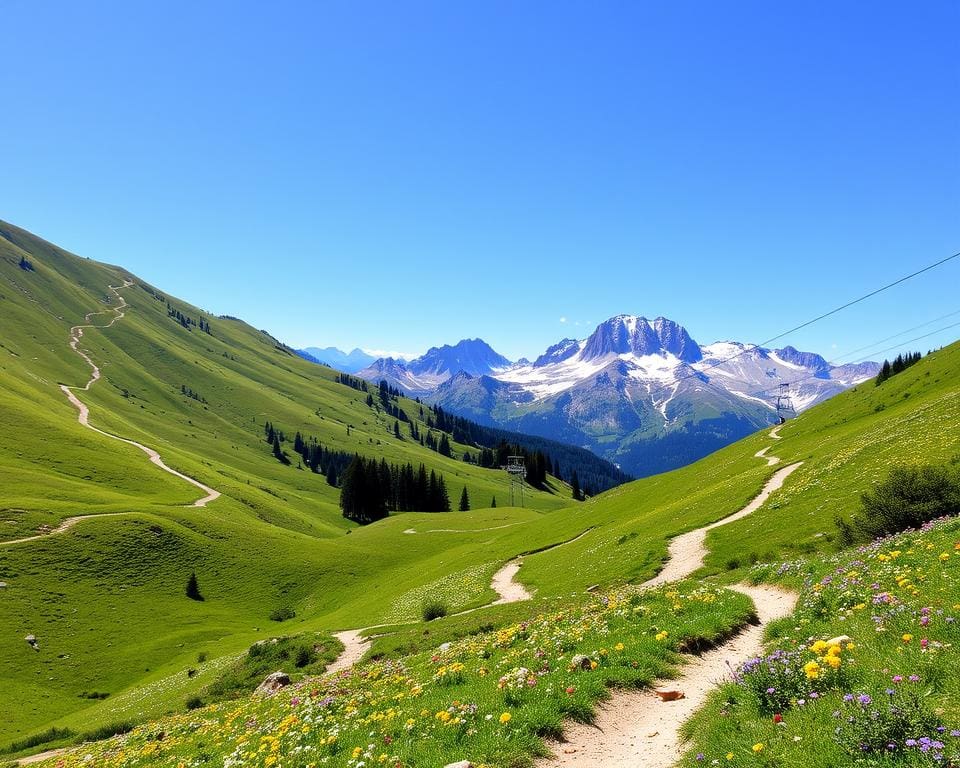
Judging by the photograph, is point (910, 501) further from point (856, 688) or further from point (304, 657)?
point (304, 657)

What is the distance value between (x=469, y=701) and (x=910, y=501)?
25.6 metres

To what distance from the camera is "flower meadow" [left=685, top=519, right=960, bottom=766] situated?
5930 millimetres

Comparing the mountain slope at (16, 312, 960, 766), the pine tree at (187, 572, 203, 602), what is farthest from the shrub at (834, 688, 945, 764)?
the pine tree at (187, 572, 203, 602)

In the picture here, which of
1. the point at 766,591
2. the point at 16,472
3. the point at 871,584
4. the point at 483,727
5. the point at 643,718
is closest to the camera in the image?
the point at 483,727

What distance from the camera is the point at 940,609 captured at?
10125 millimetres

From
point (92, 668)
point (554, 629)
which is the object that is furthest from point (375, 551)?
point (554, 629)

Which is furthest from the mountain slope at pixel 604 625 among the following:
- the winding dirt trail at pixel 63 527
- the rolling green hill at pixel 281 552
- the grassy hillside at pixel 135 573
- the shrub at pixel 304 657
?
the winding dirt trail at pixel 63 527

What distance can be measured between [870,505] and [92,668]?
68.8m

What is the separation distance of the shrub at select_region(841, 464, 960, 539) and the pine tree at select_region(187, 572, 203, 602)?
75586mm

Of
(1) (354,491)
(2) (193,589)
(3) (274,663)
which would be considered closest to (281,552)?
(2) (193,589)

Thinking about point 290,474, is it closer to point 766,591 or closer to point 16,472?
point 16,472

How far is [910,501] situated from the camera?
2439cm

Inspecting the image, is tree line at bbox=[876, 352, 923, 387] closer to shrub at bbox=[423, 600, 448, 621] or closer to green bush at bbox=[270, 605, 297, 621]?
shrub at bbox=[423, 600, 448, 621]

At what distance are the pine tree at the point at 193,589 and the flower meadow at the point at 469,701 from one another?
51824 millimetres
